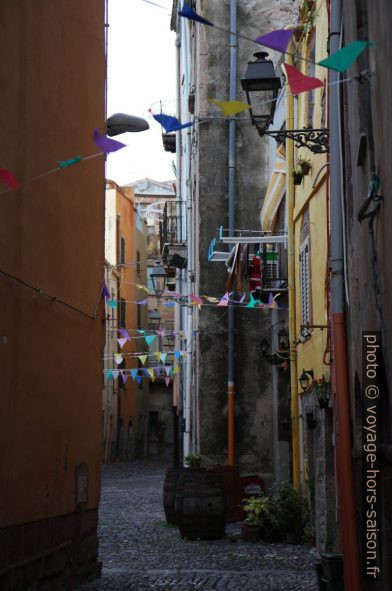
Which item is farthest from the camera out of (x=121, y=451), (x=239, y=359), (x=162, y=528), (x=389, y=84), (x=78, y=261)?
(x=121, y=451)

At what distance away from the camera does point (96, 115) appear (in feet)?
41.9

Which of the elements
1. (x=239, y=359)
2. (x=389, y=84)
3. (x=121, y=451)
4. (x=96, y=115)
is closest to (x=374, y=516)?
(x=389, y=84)

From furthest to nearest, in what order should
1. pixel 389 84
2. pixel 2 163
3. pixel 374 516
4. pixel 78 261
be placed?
1. pixel 78 261
2. pixel 2 163
3. pixel 374 516
4. pixel 389 84

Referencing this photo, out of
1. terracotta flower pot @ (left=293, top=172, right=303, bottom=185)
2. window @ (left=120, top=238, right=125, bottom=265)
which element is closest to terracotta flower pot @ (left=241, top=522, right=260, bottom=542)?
terracotta flower pot @ (left=293, top=172, right=303, bottom=185)

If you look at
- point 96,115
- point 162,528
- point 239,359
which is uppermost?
point 96,115

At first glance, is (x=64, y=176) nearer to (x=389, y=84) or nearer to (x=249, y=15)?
(x=389, y=84)

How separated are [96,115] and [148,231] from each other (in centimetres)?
4292

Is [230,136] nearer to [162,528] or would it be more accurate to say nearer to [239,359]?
[239,359]

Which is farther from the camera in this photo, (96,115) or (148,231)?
(148,231)

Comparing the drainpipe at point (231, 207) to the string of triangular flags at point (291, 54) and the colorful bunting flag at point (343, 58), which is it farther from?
the colorful bunting flag at point (343, 58)

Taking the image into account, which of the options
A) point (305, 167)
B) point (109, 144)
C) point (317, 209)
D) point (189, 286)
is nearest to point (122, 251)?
point (189, 286)

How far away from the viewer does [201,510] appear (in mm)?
15078

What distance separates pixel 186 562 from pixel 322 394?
295cm

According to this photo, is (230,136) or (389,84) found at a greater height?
(230,136)
